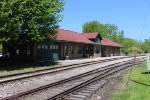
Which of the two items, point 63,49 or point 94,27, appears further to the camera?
point 94,27

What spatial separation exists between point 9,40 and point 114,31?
137 m

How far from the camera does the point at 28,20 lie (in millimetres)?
29672

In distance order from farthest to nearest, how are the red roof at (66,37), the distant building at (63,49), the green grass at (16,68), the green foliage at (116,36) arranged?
the green foliage at (116,36) < the red roof at (66,37) < the distant building at (63,49) < the green grass at (16,68)

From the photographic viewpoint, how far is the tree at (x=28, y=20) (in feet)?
87.1

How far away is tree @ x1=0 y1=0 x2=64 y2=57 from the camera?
26.6m

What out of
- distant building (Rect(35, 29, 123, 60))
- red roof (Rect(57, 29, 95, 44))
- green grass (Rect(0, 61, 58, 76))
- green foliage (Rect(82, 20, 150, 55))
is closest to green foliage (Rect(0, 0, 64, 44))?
green grass (Rect(0, 61, 58, 76))

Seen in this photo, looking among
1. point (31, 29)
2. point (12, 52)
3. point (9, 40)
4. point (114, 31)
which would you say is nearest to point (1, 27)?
point (9, 40)

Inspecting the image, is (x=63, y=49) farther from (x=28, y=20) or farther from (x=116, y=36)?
(x=116, y=36)

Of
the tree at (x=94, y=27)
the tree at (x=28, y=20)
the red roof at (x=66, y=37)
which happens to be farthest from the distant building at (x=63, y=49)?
the tree at (x=94, y=27)

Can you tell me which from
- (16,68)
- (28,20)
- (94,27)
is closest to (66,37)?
(28,20)

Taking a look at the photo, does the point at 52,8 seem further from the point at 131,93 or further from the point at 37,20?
the point at 131,93

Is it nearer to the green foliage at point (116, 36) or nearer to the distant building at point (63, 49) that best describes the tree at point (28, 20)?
the distant building at point (63, 49)

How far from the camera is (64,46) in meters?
44.8

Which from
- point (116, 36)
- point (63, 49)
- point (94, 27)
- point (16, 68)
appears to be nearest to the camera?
point (16, 68)
